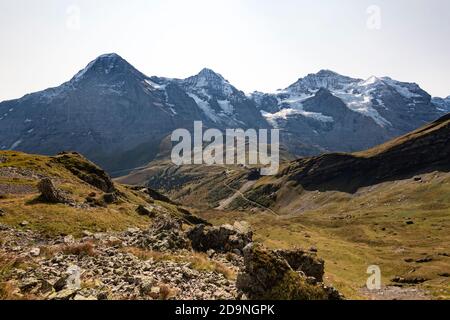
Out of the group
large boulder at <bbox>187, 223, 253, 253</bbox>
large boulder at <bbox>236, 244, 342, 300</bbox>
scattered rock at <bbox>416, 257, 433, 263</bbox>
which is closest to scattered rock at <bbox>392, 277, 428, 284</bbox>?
scattered rock at <bbox>416, 257, 433, 263</bbox>

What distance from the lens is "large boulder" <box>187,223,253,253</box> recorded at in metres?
37.3

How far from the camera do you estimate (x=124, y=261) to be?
26.0 metres

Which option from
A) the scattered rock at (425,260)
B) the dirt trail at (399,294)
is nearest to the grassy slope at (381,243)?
the scattered rock at (425,260)

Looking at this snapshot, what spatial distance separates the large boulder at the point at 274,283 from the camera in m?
20.3

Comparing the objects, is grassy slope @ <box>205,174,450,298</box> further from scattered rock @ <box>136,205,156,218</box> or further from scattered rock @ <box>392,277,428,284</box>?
scattered rock @ <box>136,205,156,218</box>

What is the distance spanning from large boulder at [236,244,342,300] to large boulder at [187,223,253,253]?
15.0 meters

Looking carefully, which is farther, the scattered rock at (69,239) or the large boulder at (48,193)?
the large boulder at (48,193)

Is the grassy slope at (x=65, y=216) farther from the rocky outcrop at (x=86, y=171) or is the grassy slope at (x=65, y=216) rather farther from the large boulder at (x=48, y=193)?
the rocky outcrop at (x=86, y=171)

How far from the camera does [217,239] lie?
1522 inches

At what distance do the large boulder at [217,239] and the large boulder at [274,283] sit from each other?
49.2 feet

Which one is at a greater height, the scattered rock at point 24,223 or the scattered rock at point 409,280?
the scattered rock at point 24,223

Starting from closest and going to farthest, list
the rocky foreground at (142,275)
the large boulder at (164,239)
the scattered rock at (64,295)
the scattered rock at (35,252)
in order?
the scattered rock at (64,295), the rocky foreground at (142,275), the scattered rock at (35,252), the large boulder at (164,239)
